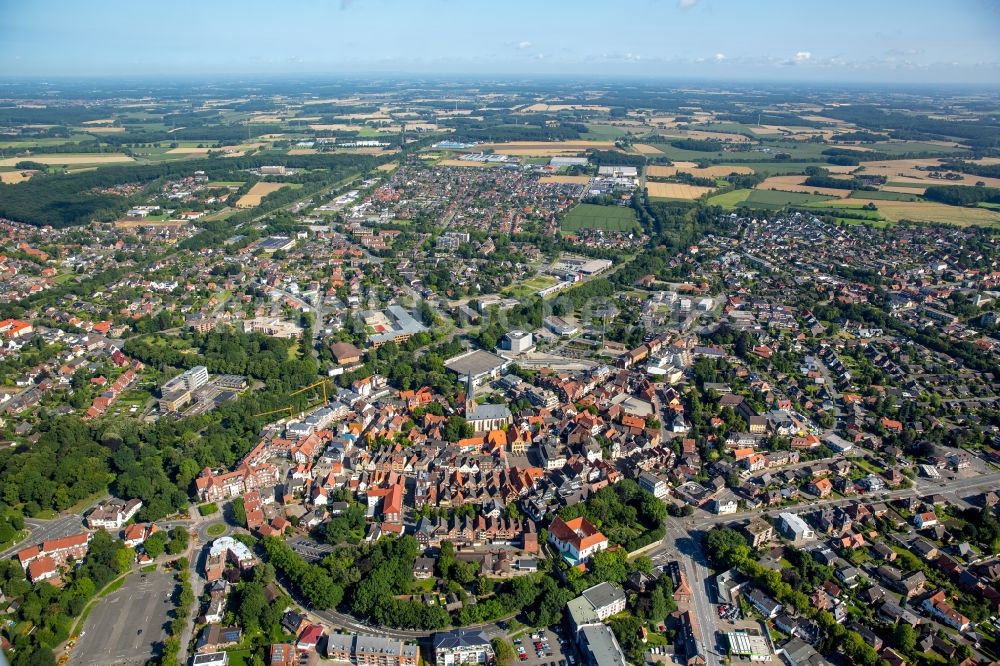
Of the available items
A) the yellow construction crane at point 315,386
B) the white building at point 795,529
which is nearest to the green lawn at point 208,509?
the yellow construction crane at point 315,386

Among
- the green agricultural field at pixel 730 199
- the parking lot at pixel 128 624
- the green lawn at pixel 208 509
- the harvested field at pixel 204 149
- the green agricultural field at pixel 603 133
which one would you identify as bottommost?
the parking lot at pixel 128 624

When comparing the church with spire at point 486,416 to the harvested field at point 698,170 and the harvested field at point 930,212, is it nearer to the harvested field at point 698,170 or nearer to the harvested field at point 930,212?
the harvested field at point 930,212

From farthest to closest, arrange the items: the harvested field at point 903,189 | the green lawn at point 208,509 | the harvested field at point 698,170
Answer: the harvested field at point 698,170
the harvested field at point 903,189
the green lawn at point 208,509

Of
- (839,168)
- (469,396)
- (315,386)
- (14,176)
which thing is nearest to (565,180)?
(839,168)

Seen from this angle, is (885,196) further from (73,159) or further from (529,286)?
(73,159)

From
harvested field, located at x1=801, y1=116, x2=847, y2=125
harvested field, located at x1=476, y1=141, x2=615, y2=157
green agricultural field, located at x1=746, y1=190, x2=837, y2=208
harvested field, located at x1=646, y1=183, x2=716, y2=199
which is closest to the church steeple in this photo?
harvested field, located at x1=646, y1=183, x2=716, y2=199

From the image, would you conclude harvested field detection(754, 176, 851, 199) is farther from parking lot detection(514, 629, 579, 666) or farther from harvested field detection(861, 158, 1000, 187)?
parking lot detection(514, 629, 579, 666)

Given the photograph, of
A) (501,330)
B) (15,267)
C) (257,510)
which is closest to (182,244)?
(15,267)
